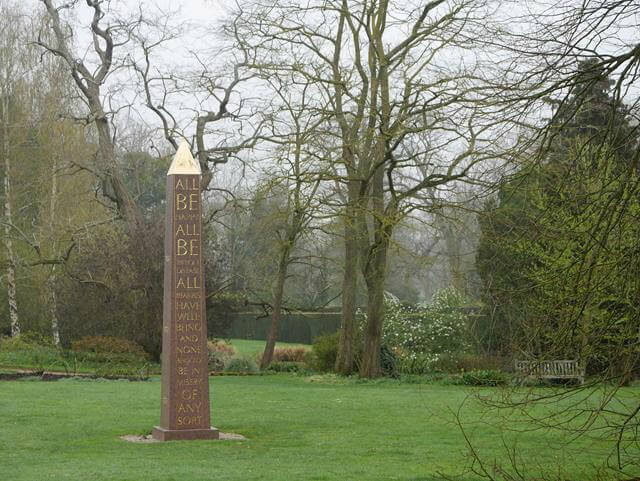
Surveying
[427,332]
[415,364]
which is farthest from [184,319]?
[427,332]

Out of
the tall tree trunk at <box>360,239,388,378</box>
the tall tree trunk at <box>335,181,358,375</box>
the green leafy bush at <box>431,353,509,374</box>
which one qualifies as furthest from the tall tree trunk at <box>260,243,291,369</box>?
the green leafy bush at <box>431,353,509,374</box>

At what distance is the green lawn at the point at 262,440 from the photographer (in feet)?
34.0

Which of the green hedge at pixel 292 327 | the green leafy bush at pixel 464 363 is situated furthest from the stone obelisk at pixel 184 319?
the green hedge at pixel 292 327

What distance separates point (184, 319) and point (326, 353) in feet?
49.2

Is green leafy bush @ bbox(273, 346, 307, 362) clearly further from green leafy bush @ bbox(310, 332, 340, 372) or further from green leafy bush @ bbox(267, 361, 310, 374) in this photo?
green leafy bush @ bbox(310, 332, 340, 372)

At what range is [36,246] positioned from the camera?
30297 millimetres

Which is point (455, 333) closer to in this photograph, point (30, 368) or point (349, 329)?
point (349, 329)

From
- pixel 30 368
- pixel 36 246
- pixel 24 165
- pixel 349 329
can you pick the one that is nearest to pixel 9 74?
pixel 24 165

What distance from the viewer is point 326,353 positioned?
28.0m

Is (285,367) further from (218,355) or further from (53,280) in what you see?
(53,280)

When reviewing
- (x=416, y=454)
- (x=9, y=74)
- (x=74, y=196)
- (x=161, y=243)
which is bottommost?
(x=416, y=454)

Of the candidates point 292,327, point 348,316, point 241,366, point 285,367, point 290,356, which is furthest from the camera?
point 292,327

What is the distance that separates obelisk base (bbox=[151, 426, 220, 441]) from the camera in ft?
42.7

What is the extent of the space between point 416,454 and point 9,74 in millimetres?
31054
